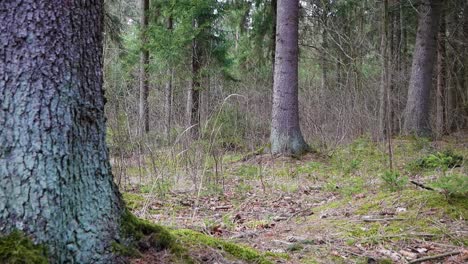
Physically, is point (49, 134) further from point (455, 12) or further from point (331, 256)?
point (455, 12)

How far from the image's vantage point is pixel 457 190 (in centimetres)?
366

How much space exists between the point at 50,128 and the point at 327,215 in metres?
3.01

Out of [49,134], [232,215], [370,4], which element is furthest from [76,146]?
[370,4]

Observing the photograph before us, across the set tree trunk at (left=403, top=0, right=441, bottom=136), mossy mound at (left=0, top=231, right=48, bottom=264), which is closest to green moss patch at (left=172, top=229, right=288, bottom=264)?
mossy mound at (left=0, top=231, right=48, bottom=264)

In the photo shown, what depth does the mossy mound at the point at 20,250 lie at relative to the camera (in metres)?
1.78

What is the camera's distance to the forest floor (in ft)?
10.2

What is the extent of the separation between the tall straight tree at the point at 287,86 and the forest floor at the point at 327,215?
2197mm

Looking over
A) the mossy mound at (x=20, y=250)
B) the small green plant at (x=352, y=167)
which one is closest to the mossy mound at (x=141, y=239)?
the mossy mound at (x=20, y=250)

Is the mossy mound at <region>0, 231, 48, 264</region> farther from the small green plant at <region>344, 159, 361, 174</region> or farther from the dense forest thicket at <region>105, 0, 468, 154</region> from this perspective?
the dense forest thicket at <region>105, 0, 468, 154</region>

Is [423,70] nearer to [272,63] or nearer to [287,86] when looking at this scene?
[272,63]

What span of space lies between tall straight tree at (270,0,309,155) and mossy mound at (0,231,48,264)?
24.9ft

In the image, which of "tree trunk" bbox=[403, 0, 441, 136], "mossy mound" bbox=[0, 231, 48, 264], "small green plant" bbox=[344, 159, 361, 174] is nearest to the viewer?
"mossy mound" bbox=[0, 231, 48, 264]

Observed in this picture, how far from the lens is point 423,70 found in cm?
1179

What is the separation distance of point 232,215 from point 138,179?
236 cm
